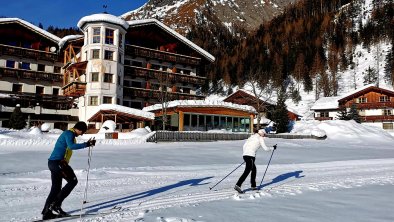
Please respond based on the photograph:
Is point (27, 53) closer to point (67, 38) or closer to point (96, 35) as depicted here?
point (67, 38)

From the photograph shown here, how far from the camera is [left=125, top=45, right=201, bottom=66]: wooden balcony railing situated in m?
46.9

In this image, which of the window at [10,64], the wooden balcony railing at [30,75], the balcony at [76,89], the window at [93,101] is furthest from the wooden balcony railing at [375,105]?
the window at [10,64]

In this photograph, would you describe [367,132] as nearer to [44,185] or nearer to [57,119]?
[57,119]

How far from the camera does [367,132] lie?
43938 millimetres

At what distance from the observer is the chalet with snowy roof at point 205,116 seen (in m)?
35.7

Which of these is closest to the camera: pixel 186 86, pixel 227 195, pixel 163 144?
pixel 227 195

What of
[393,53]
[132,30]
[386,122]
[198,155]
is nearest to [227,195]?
[198,155]

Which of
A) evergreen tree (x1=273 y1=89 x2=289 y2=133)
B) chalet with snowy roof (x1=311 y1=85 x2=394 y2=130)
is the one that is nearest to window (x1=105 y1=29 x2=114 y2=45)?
evergreen tree (x1=273 y1=89 x2=289 y2=133)

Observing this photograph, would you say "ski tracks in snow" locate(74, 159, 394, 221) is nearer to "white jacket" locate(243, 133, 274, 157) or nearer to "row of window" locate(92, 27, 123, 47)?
"white jacket" locate(243, 133, 274, 157)

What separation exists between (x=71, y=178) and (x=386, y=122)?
6473 cm

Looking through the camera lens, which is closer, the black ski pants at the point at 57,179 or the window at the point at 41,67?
the black ski pants at the point at 57,179

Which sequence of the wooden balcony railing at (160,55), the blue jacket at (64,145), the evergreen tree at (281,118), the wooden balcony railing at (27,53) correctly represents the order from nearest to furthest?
the blue jacket at (64,145), the wooden balcony railing at (27,53), the wooden balcony railing at (160,55), the evergreen tree at (281,118)

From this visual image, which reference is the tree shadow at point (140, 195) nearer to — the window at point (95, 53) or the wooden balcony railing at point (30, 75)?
the window at point (95, 53)

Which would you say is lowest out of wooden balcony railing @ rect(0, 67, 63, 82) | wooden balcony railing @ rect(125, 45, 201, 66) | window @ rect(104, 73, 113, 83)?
window @ rect(104, 73, 113, 83)
